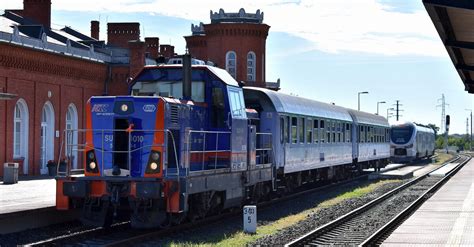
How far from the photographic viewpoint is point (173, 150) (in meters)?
15.5

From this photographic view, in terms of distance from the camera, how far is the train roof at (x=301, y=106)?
21.8 m

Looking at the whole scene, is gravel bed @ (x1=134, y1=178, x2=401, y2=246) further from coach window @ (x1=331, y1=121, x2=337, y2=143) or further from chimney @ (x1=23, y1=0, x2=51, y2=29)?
chimney @ (x1=23, y1=0, x2=51, y2=29)

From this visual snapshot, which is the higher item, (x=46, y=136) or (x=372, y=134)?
(x=372, y=134)

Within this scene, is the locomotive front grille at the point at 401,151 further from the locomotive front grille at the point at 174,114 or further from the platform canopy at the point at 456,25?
the locomotive front grille at the point at 174,114

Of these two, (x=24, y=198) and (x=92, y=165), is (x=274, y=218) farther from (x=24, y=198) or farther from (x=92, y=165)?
(x=24, y=198)

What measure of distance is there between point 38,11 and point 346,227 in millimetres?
31850

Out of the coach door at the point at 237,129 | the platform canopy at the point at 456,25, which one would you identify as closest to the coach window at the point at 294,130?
the coach door at the point at 237,129

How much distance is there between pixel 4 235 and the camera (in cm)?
1469

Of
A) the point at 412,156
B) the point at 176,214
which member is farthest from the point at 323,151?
the point at 412,156

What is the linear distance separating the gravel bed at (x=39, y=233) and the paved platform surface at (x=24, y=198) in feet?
1.74

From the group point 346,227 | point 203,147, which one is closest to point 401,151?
point 346,227

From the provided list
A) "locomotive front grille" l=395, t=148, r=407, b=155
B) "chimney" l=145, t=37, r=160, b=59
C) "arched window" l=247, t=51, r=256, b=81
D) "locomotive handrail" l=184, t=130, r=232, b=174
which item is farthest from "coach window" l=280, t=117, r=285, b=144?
"locomotive front grille" l=395, t=148, r=407, b=155

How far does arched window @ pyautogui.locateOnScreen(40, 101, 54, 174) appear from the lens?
120ft

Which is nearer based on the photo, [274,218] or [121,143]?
[121,143]
